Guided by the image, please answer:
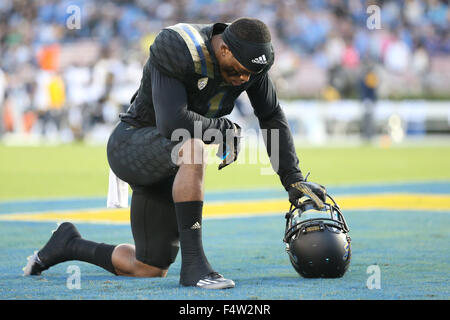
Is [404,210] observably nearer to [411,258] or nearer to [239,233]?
[239,233]

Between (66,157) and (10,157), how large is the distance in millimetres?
1134

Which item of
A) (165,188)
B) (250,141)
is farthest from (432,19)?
(165,188)

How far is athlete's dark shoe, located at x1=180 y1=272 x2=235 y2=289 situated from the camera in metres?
4.55

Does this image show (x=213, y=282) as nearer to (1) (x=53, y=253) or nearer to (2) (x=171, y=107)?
(2) (x=171, y=107)

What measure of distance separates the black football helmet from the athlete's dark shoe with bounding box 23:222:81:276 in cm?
147

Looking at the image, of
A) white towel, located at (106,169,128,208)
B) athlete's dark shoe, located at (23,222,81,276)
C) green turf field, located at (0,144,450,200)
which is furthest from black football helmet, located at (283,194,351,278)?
green turf field, located at (0,144,450,200)

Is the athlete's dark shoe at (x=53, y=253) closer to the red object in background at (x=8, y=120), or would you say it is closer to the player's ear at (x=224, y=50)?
the player's ear at (x=224, y=50)

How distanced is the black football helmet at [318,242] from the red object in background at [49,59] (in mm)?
20272

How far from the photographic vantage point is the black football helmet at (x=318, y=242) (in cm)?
493

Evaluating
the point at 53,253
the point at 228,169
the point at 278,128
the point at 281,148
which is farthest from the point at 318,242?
the point at 228,169

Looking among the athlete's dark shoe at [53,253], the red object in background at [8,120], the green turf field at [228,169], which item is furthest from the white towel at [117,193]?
the red object in background at [8,120]

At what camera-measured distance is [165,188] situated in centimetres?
532

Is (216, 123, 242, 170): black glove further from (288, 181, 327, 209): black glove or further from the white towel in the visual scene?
the white towel

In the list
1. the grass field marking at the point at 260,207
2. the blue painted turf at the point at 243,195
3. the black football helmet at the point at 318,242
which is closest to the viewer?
the black football helmet at the point at 318,242
